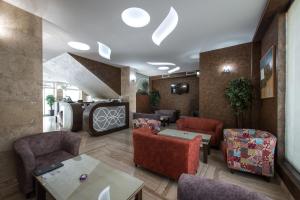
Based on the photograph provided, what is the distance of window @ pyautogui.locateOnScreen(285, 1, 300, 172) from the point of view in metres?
1.87

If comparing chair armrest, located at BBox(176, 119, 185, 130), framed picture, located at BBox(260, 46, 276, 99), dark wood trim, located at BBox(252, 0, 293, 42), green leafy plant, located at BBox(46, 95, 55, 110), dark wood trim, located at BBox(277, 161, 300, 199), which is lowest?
dark wood trim, located at BBox(277, 161, 300, 199)

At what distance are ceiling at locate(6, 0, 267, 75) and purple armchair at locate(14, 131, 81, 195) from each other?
2312 mm

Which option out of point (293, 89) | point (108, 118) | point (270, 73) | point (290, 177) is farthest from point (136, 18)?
point (108, 118)

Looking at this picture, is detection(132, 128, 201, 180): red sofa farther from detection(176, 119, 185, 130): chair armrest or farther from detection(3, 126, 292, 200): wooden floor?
detection(176, 119, 185, 130): chair armrest

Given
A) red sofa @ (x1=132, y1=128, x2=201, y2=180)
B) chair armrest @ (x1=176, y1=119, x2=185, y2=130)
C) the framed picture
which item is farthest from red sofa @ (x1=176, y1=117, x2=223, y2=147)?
red sofa @ (x1=132, y1=128, x2=201, y2=180)

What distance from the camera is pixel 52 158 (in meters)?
2.02

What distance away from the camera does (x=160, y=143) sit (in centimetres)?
217

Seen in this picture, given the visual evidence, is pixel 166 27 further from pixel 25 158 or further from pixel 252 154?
pixel 25 158

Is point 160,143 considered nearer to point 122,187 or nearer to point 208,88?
point 122,187

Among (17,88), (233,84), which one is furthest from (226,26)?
(17,88)

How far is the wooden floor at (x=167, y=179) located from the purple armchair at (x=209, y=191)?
1.05m

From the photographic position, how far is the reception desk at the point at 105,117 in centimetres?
469

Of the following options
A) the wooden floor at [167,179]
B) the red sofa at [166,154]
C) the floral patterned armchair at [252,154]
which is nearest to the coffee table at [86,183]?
the wooden floor at [167,179]

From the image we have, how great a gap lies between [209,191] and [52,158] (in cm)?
228
